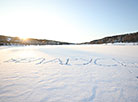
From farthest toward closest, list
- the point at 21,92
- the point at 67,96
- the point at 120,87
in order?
the point at 120,87 < the point at 21,92 < the point at 67,96

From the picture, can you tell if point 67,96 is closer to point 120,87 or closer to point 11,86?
point 120,87

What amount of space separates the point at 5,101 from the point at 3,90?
428 millimetres

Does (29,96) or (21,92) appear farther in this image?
(21,92)

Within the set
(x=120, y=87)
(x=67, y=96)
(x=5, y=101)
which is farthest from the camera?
(x=120, y=87)

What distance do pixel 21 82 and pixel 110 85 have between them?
2497mm

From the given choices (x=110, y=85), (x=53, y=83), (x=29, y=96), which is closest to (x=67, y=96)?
(x=53, y=83)

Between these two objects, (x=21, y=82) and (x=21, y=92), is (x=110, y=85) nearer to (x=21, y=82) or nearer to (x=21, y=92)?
(x=21, y=92)

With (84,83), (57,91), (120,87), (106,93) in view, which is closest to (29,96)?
(57,91)

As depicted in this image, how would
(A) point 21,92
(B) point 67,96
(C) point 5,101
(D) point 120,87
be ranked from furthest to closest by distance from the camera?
1. (D) point 120,87
2. (A) point 21,92
3. (B) point 67,96
4. (C) point 5,101

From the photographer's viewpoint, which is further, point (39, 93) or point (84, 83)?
point (84, 83)

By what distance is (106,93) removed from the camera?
1585 millimetres

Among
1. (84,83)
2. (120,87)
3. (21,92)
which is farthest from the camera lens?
(84,83)

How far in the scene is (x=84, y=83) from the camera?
6.43 ft

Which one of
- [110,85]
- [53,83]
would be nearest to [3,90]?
[53,83]
